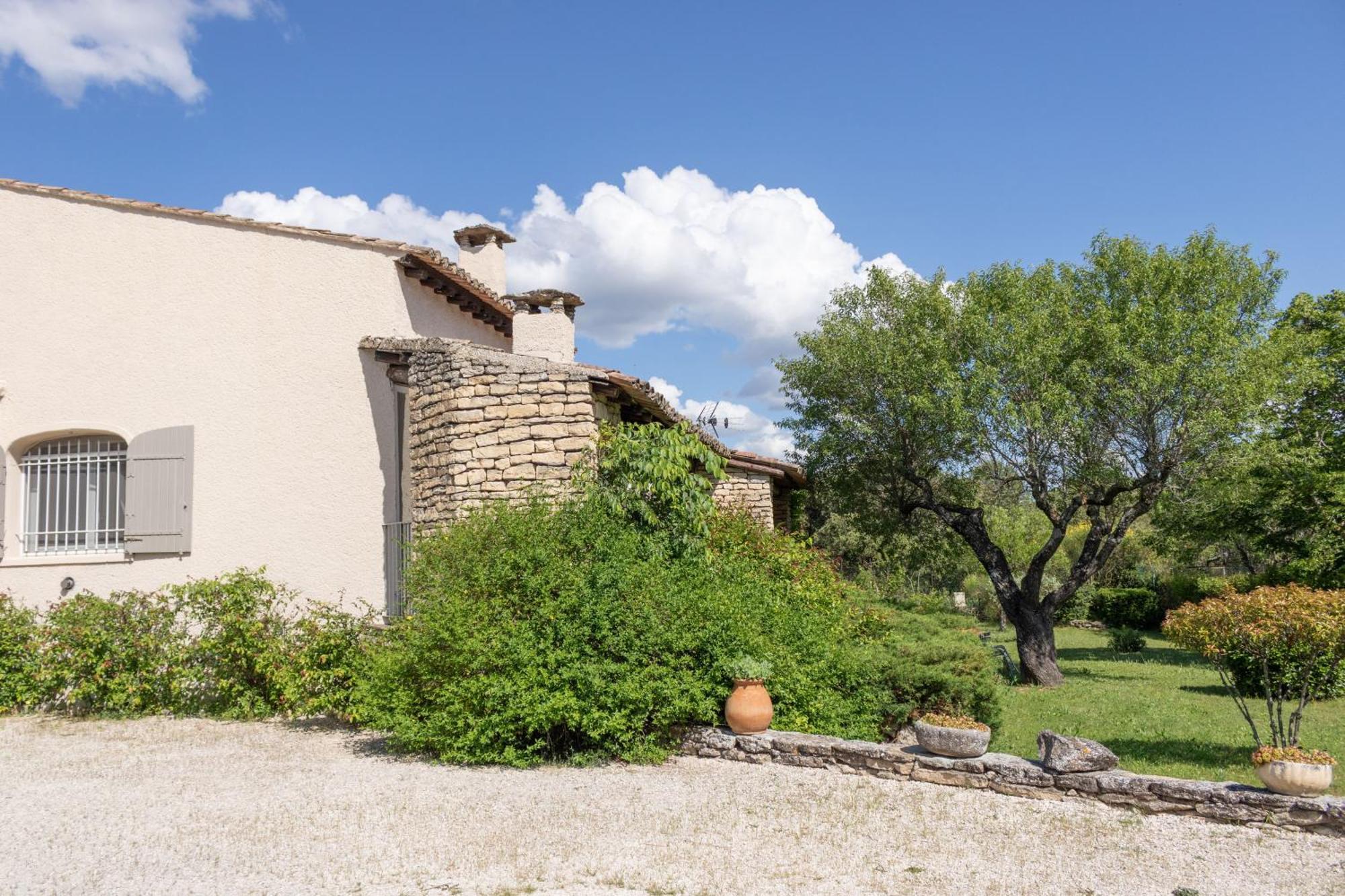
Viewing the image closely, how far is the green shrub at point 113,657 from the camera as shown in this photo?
9.09 m

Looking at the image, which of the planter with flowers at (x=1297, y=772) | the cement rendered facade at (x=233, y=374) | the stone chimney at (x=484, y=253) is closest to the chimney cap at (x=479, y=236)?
the stone chimney at (x=484, y=253)

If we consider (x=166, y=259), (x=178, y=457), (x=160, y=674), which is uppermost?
(x=166, y=259)

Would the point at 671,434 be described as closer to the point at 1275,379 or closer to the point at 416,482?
the point at 416,482

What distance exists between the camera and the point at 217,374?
998 centimetres

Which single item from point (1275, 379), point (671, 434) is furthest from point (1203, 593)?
point (671, 434)

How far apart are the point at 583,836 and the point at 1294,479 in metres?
18.2

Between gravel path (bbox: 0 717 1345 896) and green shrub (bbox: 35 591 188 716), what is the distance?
2018mm

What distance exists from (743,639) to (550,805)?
235cm

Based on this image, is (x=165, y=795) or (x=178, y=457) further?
(x=178, y=457)

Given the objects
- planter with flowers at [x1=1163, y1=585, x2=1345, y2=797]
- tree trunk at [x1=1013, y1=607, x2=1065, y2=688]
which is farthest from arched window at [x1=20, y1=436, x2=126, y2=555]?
tree trunk at [x1=1013, y1=607, x2=1065, y2=688]

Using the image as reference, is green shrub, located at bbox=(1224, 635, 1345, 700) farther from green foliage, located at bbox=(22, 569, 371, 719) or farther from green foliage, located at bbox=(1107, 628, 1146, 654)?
green foliage, located at bbox=(22, 569, 371, 719)

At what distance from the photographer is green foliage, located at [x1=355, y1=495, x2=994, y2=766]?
694 cm

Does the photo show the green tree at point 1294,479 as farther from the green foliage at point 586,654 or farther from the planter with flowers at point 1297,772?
the planter with flowers at point 1297,772

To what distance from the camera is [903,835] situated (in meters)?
5.44
